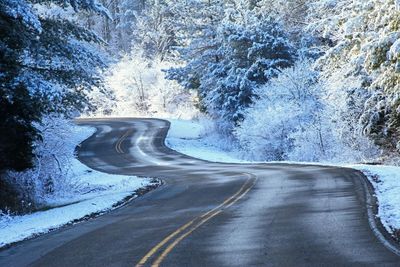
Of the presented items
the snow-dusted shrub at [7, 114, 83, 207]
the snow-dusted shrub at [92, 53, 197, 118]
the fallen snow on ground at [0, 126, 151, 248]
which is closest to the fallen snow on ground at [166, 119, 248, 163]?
the snow-dusted shrub at [92, 53, 197, 118]

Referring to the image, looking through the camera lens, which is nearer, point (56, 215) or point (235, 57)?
point (56, 215)

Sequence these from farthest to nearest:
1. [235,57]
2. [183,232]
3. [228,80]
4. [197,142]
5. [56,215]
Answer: [197,142] → [235,57] → [228,80] → [56,215] → [183,232]

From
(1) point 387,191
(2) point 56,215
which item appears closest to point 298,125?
(1) point 387,191

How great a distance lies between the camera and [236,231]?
1166cm

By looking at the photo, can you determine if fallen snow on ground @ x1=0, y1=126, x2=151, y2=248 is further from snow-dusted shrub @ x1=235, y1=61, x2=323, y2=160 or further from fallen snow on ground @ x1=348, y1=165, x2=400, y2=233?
snow-dusted shrub @ x1=235, y1=61, x2=323, y2=160

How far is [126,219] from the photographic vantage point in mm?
14859

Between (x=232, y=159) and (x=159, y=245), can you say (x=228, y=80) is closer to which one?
(x=232, y=159)

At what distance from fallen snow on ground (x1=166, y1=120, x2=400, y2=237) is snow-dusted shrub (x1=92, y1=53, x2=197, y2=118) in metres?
9.99

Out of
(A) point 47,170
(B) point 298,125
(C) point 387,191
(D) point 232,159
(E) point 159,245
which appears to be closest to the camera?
(E) point 159,245

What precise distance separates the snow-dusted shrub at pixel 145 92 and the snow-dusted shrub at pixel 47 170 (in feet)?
154

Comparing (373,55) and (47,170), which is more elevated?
(373,55)

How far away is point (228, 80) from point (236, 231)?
122 ft

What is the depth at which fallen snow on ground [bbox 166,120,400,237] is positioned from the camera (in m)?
12.6

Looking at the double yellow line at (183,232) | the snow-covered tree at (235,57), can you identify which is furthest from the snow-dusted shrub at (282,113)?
the double yellow line at (183,232)
